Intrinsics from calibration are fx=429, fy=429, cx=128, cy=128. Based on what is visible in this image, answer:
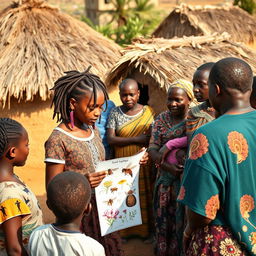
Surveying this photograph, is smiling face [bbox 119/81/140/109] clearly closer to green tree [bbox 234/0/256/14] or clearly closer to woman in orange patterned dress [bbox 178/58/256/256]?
woman in orange patterned dress [bbox 178/58/256/256]

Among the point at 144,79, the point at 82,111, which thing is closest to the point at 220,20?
the point at 144,79

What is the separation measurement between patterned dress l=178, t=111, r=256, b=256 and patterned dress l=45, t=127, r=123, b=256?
1.01 meters

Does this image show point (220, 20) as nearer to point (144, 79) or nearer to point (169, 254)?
point (144, 79)

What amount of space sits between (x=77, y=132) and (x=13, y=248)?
102 centimetres

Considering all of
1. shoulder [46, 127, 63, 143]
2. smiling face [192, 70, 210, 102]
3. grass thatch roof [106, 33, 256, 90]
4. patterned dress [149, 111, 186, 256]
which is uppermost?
grass thatch roof [106, 33, 256, 90]

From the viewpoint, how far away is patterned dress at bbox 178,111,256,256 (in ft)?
7.01

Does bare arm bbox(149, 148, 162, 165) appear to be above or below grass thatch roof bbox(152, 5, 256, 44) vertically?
below

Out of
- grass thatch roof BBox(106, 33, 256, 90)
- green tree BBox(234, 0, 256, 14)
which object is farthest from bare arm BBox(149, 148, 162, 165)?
green tree BBox(234, 0, 256, 14)

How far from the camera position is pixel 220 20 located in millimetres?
14273

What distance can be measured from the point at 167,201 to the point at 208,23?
10879 mm

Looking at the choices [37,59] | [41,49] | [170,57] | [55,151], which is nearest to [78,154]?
[55,151]

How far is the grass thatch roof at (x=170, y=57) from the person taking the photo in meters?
5.71

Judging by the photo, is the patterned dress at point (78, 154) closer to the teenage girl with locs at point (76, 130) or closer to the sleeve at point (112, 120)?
the teenage girl with locs at point (76, 130)

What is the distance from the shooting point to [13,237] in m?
2.37
